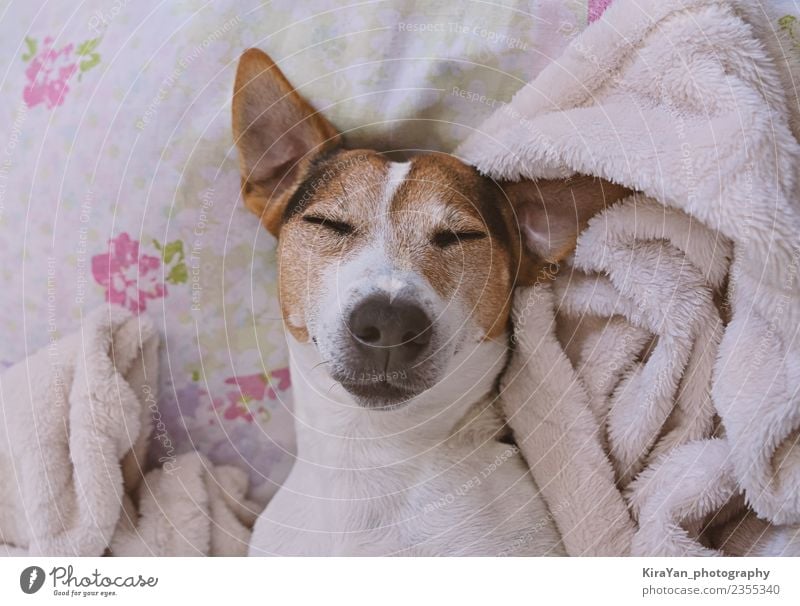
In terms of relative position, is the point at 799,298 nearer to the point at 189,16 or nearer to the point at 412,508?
the point at 412,508

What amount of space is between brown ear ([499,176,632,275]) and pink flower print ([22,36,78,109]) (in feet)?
1.39

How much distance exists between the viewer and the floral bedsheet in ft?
1.93

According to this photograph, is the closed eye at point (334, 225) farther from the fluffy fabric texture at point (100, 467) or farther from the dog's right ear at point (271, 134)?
the fluffy fabric texture at point (100, 467)

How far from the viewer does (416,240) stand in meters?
0.54

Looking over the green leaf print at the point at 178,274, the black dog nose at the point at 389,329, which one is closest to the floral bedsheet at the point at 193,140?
the green leaf print at the point at 178,274

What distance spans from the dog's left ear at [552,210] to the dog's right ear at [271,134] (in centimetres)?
18

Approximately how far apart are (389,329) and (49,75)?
0.42 meters

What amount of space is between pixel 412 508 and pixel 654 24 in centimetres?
46

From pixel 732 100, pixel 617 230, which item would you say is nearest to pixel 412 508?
pixel 617 230
